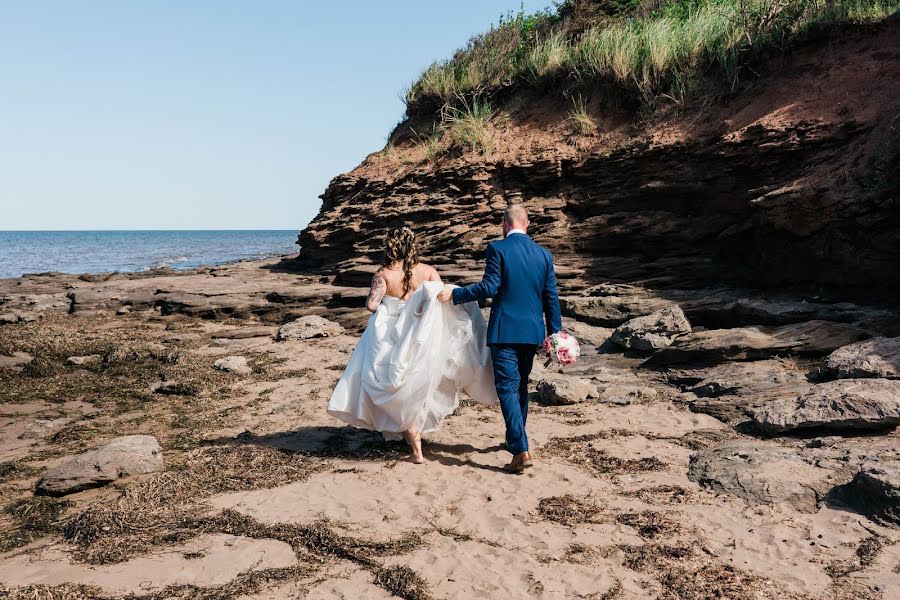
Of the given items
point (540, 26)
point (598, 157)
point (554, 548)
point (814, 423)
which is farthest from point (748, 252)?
point (540, 26)

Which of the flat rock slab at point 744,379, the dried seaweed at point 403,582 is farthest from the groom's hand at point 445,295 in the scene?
the flat rock slab at point 744,379

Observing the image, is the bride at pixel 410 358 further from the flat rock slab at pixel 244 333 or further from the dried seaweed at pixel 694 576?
the flat rock slab at pixel 244 333

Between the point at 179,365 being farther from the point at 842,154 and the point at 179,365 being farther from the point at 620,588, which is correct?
the point at 842,154

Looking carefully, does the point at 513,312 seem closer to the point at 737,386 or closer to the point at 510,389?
the point at 510,389

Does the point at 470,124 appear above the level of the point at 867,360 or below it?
above

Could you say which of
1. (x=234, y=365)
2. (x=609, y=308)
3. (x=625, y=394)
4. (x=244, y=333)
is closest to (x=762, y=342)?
(x=625, y=394)

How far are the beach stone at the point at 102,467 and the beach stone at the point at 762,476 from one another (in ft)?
15.9

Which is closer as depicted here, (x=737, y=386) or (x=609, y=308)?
(x=737, y=386)

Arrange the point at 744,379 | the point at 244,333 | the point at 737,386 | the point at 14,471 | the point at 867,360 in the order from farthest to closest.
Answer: the point at 244,333 → the point at 744,379 → the point at 737,386 → the point at 867,360 → the point at 14,471

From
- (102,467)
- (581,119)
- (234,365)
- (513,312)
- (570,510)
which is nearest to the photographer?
(570,510)

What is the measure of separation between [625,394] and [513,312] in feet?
9.22

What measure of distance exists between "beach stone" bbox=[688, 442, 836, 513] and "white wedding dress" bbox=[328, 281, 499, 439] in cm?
198

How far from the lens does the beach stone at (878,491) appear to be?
4.50 meters

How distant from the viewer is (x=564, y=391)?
26.2 feet
